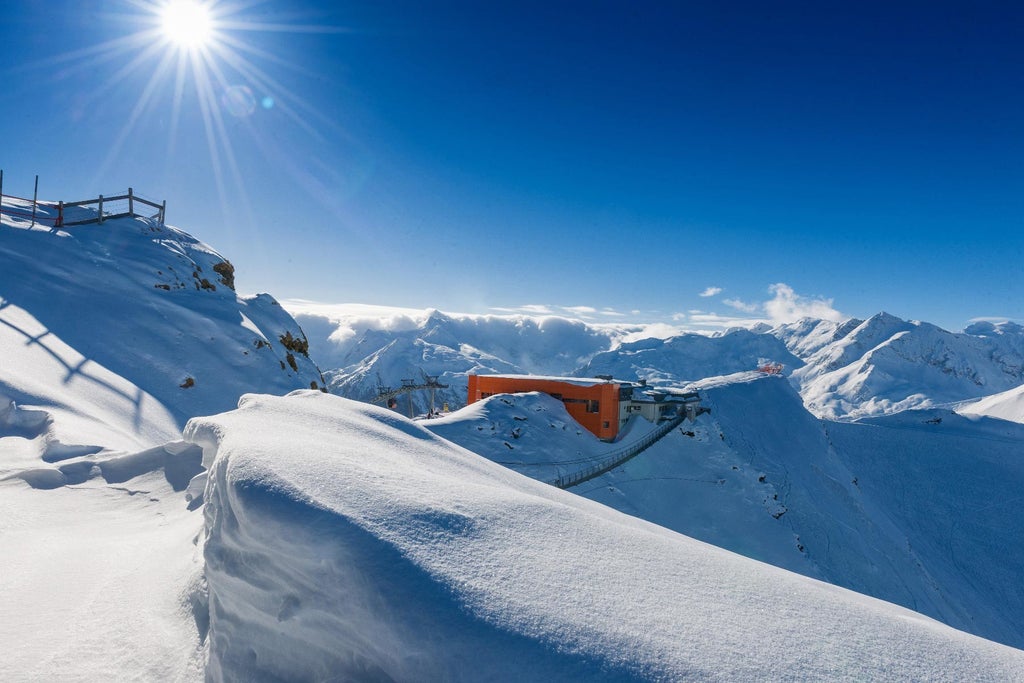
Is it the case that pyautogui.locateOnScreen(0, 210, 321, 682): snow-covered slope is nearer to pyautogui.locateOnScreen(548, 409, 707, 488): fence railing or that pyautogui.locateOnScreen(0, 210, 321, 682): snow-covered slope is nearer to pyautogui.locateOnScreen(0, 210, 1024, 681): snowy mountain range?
pyautogui.locateOnScreen(0, 210, 1024, 681): snowy mountain range

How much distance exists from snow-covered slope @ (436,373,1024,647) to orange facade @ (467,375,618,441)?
3.03 m

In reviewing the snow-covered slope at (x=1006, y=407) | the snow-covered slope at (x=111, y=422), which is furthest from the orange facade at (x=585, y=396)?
the snow-covered slope at (x=1006, y=407)

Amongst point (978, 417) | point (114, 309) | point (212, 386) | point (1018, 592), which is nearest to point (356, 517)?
point (212, 386)

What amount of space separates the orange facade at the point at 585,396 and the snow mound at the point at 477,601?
1447 inches

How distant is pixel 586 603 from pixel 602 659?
60 cm

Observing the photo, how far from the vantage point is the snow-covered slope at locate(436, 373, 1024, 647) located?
3275cm

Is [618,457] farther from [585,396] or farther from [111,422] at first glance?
[111,422]

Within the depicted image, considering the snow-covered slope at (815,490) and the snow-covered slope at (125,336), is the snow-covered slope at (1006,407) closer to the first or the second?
the snow-covered slope at (815,490)

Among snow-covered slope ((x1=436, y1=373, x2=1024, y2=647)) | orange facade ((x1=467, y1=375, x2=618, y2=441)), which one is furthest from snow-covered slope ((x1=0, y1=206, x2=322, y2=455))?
orange facade ((x1=467, y1=375, x2=618, y2=441))

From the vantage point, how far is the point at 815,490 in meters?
42.3

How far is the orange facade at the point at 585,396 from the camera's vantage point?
139 ft

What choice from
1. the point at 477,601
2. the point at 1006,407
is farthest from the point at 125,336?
the point at 1006,407

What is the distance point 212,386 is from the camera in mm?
28656

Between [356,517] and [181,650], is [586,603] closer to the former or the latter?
[356,517]
